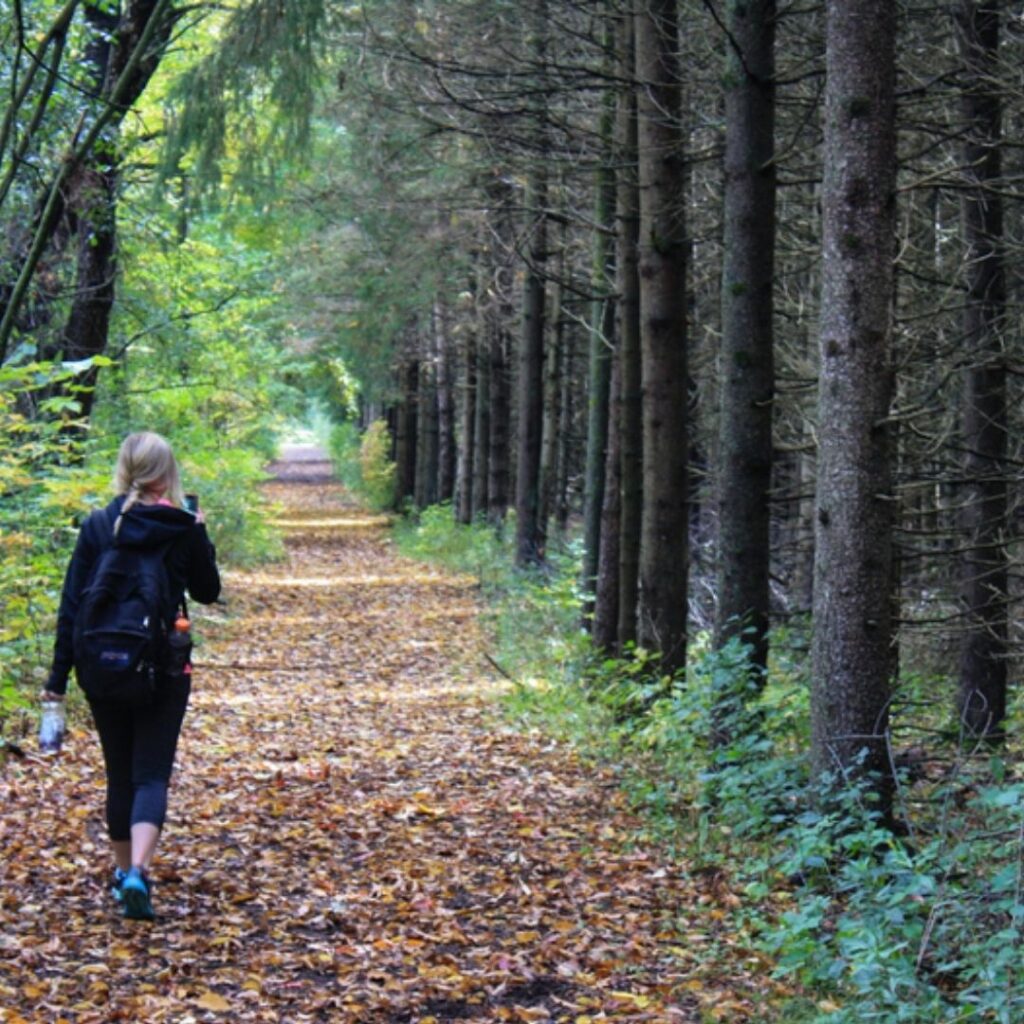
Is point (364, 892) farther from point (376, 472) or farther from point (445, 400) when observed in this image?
point (376, 472)

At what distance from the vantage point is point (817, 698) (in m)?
6.34

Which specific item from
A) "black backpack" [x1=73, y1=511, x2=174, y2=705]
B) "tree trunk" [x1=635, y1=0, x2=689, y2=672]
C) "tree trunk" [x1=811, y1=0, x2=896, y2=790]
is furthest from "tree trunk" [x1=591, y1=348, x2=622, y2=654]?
"black backpack" [x1=73, y1=511, x2=174, y2=705]

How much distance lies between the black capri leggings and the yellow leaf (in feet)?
3.58

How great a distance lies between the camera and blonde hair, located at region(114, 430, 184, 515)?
242 inches

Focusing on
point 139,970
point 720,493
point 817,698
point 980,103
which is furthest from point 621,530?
point 139,970

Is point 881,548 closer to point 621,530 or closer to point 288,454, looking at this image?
point 621,530

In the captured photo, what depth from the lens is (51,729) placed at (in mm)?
8203

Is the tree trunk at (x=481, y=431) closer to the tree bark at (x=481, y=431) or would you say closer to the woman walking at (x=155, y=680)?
the tree bark at (x=481, y=431)

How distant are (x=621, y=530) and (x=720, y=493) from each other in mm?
3717

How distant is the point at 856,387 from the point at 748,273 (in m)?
1.86

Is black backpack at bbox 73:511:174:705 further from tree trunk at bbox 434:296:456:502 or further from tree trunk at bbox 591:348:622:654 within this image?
tree trunk at bbox 434:296:456:502

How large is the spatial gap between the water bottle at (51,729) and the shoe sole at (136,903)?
1.00 meters

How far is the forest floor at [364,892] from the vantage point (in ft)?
17.0

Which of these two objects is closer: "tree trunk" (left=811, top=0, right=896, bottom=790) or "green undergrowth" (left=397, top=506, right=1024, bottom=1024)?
"green undergrowth" (left=397, top=506, right=1024, bottom=1024)
